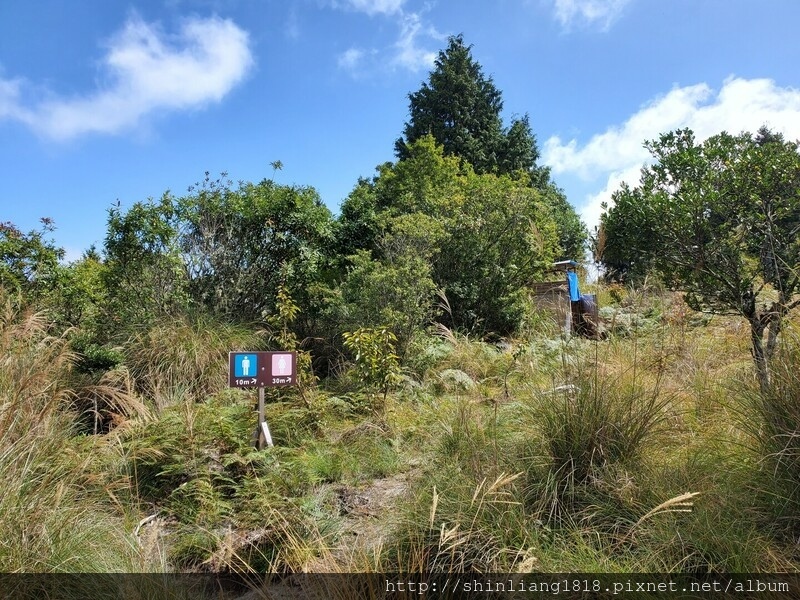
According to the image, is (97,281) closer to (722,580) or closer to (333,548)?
(333,548)

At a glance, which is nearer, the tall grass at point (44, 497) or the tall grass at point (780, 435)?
the tall grass at point (780, 435)

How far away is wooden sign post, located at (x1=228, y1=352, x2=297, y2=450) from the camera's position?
14.6 feet

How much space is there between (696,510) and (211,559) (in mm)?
2632

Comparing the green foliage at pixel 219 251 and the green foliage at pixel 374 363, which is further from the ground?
the green foliage at pixel 219 251

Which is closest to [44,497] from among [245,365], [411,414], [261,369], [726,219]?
[245,365]

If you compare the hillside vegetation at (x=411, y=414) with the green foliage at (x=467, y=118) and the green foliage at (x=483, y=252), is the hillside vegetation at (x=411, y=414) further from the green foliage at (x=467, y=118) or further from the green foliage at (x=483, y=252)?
the green foliage at (x=467, y=118)

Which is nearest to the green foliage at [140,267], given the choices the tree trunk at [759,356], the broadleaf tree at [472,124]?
the tree trunk at [759,356]

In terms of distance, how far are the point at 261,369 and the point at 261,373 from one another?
36 mm

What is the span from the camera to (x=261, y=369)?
15.1 ft

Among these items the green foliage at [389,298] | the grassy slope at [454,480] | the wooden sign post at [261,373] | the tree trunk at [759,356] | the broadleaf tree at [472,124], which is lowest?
the grassy slope at [454,480]

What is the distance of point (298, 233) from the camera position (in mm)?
8297

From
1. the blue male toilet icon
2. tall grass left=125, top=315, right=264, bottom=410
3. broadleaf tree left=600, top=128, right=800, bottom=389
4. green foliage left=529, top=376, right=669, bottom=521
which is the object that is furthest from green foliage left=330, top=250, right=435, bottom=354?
green foliage left=529, top=376, right=669, bottom=521

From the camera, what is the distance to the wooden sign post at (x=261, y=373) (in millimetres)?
4449

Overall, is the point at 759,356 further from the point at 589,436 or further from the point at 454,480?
the point at 454,480
